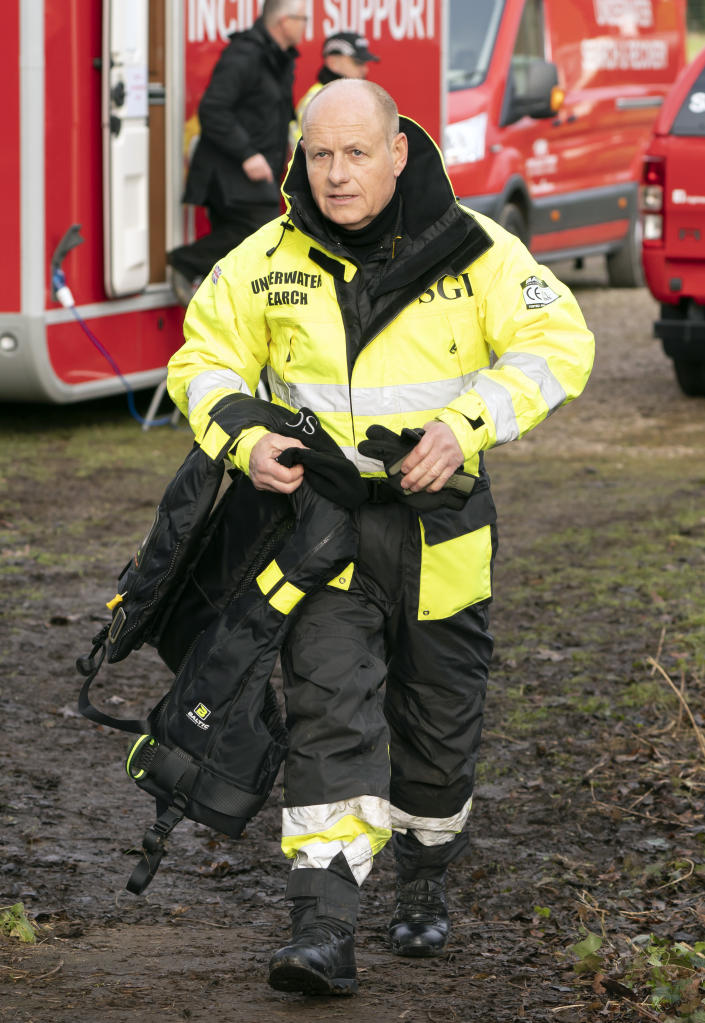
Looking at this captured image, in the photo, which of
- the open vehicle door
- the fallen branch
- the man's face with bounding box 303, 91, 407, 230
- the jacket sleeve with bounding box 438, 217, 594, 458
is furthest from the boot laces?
the open vehicle door

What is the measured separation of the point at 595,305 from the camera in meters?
15.1

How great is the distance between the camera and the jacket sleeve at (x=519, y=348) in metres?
3.55

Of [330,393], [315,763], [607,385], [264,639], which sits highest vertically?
[330,393]

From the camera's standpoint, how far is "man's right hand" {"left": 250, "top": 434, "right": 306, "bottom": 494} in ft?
11.6

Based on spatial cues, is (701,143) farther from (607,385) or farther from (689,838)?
(689,838)

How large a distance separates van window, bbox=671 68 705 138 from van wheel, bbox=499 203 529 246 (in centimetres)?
257

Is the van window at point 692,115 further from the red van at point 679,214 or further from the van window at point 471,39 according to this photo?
the van window at point 471,39

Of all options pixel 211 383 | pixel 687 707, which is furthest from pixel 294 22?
pixel 211 383

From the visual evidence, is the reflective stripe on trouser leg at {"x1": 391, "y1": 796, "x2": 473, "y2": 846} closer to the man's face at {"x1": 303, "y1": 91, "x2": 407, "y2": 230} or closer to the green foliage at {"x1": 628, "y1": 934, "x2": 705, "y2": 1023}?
the green foliage at {"x1": 628, "y1": 934, "x2": 705, "y2": 1023}

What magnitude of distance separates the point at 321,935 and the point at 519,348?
50.1 inches

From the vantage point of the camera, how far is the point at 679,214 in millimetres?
9852

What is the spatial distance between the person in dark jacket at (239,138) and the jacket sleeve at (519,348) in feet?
18.9

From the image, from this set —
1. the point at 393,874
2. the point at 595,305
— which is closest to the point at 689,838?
the point at 393,874

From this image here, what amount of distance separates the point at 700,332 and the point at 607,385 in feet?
5.97
